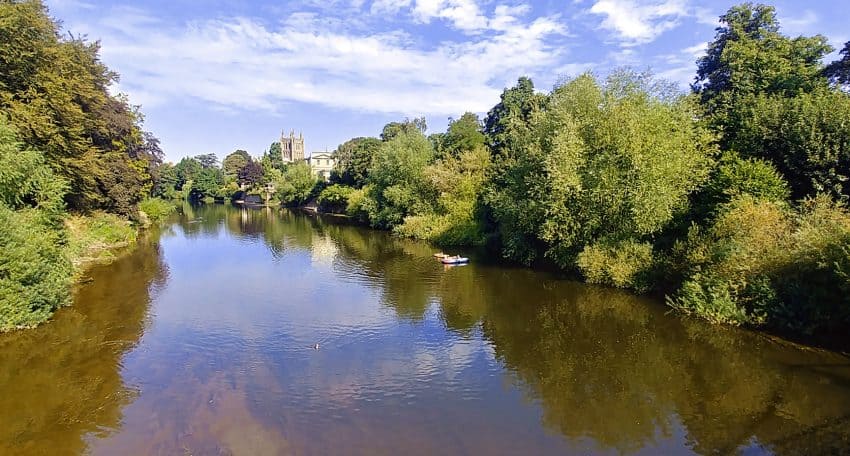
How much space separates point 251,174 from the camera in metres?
125

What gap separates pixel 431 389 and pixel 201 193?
134 metres

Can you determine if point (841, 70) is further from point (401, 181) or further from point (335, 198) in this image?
point (335, 198)

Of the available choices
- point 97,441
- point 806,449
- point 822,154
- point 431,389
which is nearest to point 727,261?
point 822,154

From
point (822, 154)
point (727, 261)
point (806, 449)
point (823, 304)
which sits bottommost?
point (806, 449)

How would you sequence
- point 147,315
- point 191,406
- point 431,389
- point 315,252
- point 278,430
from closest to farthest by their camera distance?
point 278,430 → point 191,406 → point 431,389 → point 147,315 → point 315,252

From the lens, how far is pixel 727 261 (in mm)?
19062

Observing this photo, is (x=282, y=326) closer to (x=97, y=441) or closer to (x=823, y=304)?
(x=97, y=441)

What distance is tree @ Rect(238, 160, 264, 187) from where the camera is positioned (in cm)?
12406

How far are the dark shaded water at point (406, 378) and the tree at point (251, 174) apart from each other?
102 m

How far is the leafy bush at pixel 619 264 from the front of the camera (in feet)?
80.0

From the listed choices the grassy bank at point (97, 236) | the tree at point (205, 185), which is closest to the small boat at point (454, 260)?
the grassy bank at point (97, 236)

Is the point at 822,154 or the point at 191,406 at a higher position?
the point at 822,154

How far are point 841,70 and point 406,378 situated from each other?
35859 mm

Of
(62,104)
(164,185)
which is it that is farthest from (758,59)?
(164,185)
